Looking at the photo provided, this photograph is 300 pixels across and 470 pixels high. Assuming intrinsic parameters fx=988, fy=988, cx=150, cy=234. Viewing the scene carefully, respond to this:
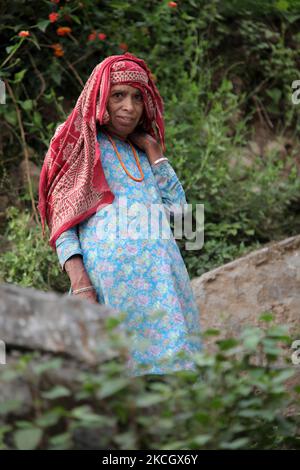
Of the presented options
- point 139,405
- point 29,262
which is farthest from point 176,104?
point 139,405

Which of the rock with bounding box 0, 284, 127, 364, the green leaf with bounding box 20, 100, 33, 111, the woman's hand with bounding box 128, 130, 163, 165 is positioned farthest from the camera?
the green leaf with bounding box 20, 100, 33, 111

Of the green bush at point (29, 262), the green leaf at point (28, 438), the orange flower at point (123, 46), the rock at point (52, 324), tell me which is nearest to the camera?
the green leaf at point (28, 438)

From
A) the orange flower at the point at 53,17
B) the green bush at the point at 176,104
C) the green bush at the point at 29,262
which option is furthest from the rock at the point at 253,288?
the orange flower at the point at 53,17

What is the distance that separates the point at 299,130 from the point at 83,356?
5.87 m

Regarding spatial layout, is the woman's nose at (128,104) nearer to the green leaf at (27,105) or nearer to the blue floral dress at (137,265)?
the blue floral dress at (137,265)

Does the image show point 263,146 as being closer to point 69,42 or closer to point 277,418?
point 69,42

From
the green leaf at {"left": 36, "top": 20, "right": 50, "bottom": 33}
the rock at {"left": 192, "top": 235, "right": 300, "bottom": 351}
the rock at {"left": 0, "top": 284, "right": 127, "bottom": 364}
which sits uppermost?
the green leaf at {"left": 36, "top": 20, "right": 50, "bottom": 33}

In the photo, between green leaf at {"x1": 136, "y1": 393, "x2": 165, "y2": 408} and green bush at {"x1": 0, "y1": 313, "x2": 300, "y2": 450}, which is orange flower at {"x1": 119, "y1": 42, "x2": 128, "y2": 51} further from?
green leaf at {"x1": 136, "y1": 393, "x2": 165, "y2": 408}

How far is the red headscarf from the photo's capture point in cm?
392

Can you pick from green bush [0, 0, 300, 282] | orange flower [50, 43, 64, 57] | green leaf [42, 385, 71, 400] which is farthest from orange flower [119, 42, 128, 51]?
green leaf [42, 385, 71, 400]

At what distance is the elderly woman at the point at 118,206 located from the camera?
383 centimetres

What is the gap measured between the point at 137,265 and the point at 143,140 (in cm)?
60

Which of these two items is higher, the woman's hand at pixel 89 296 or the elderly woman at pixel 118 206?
the elderly woman at pixel 118 206
